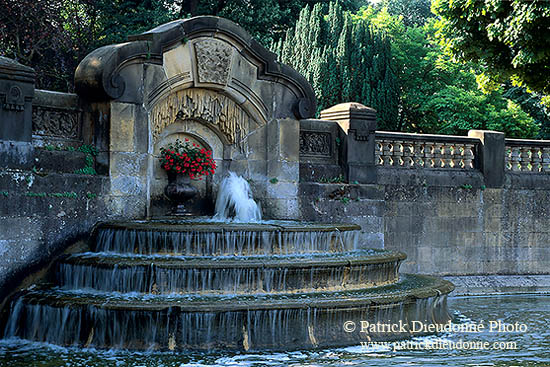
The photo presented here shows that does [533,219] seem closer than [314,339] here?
No

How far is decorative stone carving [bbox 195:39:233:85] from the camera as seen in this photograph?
44.0 ft

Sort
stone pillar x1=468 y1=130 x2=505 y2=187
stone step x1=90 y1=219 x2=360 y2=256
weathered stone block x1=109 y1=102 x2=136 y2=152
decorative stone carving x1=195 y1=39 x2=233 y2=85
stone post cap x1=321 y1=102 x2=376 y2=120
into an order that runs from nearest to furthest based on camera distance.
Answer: stone step x1=90 y1=219 x2=360 y2=256 < weathered stone block x1=109 y1=102 x2=136 y2=152 < decorative stone carving x1=195 y1=39 x2=233 y2=85 < stone post cap x1=321 y1=102 x2=376 y2=120 < stone pillar x1=468 y1=130 x2=505 y2=187

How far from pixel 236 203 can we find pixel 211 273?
12.3 feet

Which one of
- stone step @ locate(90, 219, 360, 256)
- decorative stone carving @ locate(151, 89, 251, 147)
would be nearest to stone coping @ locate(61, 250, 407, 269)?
stone step @ locate(90, 219, 360, 256)

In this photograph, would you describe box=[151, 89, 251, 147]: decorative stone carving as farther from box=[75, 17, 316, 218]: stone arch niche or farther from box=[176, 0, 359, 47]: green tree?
box=[176, 0, 359, 47]: green tree

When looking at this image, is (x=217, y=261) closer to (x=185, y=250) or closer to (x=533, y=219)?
(x=185, y=250)

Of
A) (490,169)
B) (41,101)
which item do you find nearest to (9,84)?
(41,101)

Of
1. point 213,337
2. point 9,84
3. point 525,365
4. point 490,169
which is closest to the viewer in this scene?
point 525,365

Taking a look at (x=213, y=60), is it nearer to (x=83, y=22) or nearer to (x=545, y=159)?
(x=545, y=159)

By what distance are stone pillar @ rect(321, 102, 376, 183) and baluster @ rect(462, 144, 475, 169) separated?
90.2 inches

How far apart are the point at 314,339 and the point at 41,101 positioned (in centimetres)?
559

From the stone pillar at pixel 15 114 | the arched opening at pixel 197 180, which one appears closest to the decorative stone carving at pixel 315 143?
the arched opening at pixel 197 180

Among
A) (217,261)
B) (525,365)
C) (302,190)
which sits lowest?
(525,365)

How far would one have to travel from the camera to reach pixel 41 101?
39.2 feet
